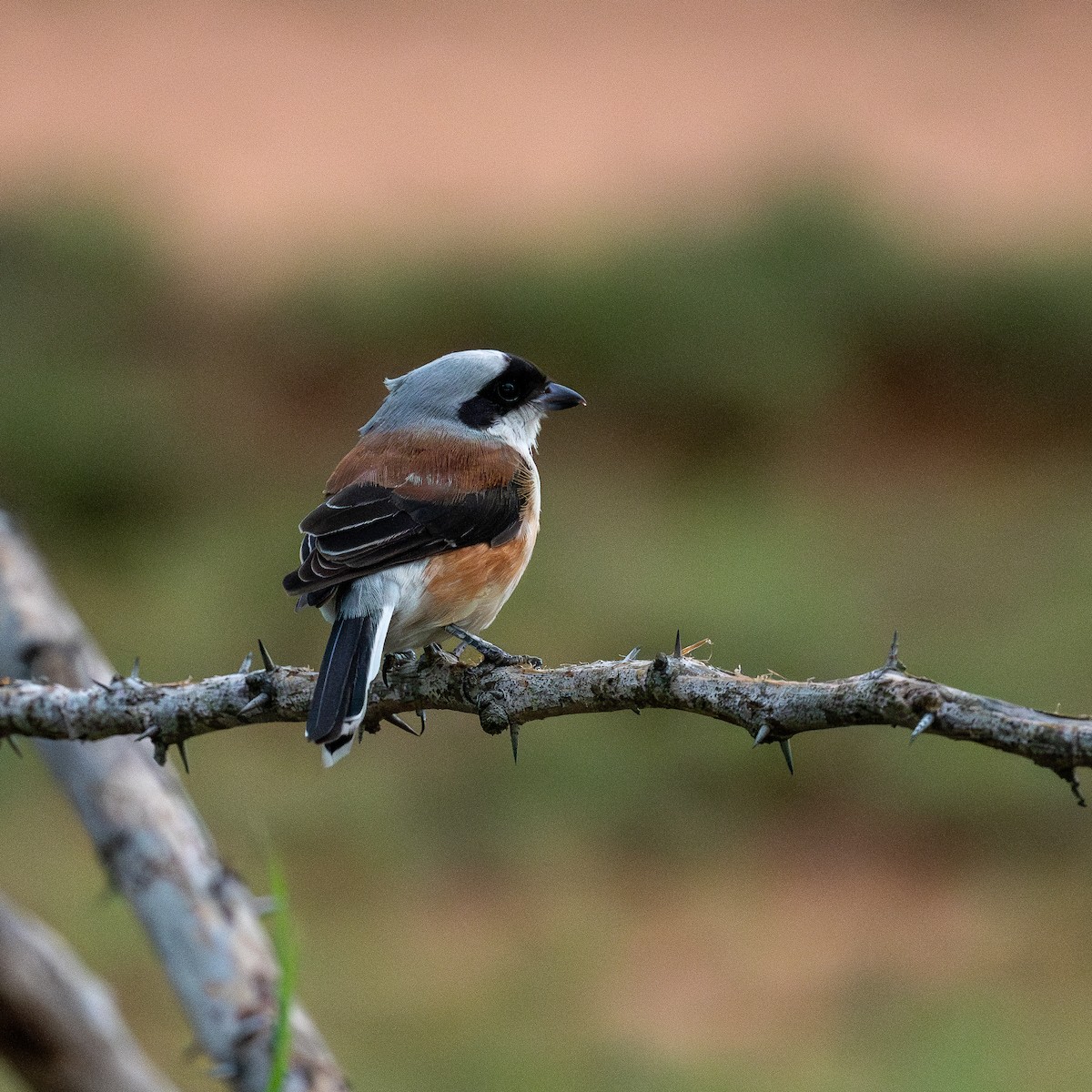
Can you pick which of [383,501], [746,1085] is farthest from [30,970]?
[746,1085]

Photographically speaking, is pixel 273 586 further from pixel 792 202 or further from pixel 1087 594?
pixel 792 202

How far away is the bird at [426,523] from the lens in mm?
3311

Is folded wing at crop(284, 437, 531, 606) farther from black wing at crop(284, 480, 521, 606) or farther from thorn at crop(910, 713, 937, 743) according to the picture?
thorn at crop(910, 713, 937, 743)

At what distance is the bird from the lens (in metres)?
3.31

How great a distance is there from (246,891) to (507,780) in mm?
4541

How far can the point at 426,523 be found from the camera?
362 cm

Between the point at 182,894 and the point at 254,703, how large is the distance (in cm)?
74

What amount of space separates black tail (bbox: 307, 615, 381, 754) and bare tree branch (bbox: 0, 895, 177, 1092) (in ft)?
3.31

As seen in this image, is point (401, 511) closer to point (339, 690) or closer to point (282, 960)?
point (339, 690)

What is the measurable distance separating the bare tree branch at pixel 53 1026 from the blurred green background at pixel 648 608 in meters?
0.52

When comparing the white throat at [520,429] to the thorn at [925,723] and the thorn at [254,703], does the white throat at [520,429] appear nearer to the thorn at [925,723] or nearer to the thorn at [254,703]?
the thorn at [254,703]

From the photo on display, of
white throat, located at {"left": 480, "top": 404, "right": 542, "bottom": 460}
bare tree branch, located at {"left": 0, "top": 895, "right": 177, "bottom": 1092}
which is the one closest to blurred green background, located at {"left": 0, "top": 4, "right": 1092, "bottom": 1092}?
bare tree branch, located at {"left": 0, "top": 895, "right": 177, "bottom": 1092}

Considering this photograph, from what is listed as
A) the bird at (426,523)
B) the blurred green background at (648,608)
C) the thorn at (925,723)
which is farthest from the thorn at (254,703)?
the thorn at (925,723)

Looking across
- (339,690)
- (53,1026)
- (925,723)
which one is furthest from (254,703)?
(925,723)
